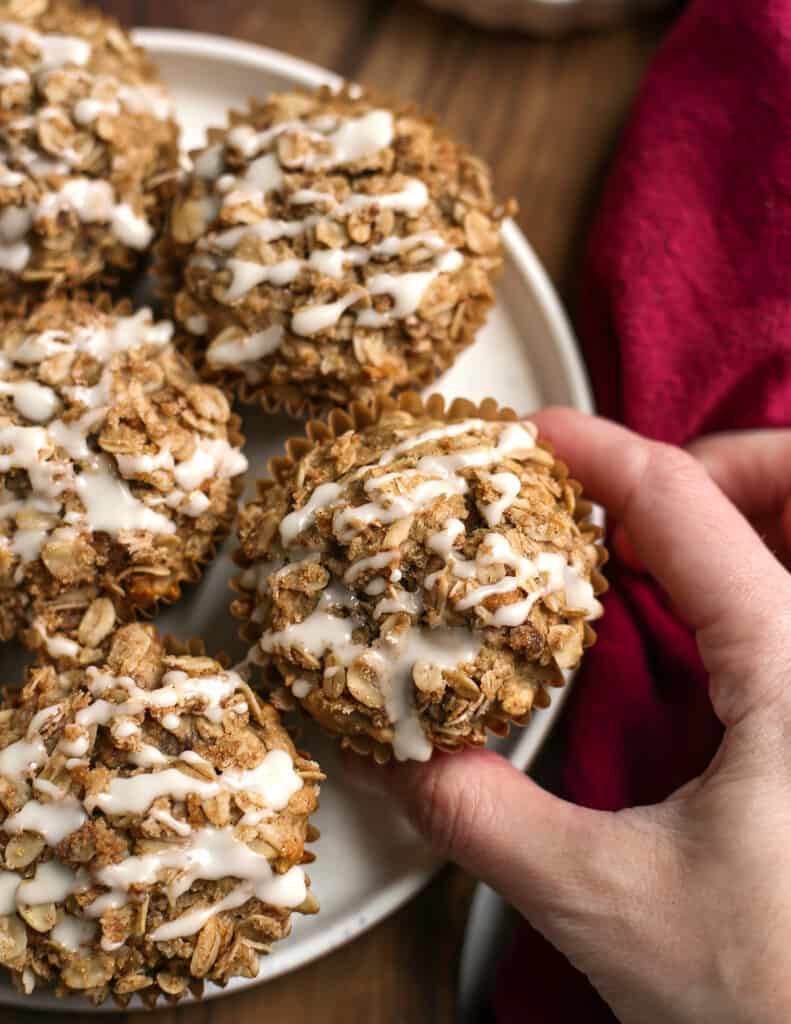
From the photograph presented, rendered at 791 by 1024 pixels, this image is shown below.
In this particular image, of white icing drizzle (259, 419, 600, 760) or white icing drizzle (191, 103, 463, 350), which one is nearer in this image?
white icing drizzle (259, 419, 600, 760)

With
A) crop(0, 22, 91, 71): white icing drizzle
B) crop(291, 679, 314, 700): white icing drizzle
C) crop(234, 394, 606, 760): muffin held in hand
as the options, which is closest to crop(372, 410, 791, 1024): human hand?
crop(234, 394, 606, 760): muffin held in hand

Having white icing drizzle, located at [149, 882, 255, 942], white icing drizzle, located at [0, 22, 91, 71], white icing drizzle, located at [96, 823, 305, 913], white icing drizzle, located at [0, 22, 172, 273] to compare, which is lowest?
white icing drizzle, located at [149, 882, 255, 942]

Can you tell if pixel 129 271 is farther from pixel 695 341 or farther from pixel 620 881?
pixel 620 881

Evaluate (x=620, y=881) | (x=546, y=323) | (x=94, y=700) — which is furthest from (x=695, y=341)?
(x=94, y=700)

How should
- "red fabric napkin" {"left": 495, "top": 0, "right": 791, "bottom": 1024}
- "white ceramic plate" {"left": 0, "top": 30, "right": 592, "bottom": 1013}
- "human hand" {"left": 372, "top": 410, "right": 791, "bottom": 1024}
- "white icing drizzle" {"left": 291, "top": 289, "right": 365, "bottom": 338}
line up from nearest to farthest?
"human hand" {"left": 372, "top": 410, "right": 791, "bottom": 1024}, "white icing drizzle" {"left": 291, "top": 289, "right": 365, "bottom": 338}, "white ceramic plate" {"left": 0, "top": 30, "right": 592, "bottom": 1013}, "red fabric napkin" {"left": 495, "top": 0, "right": 791, "bottom": 1024}

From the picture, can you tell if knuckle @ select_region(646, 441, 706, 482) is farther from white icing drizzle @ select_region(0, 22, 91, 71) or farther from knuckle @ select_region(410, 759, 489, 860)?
white icing drizzle @ select_region(0, 22, 91, 71)
